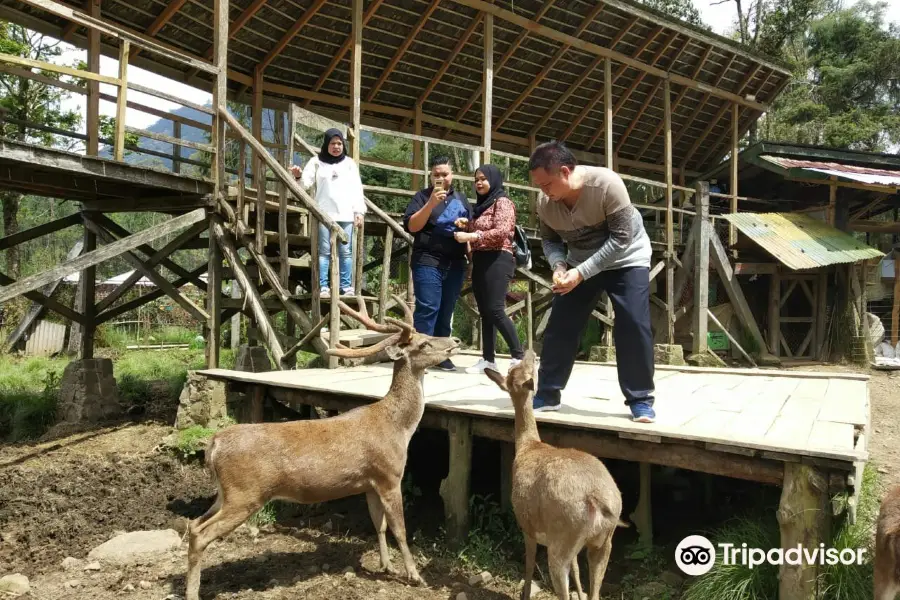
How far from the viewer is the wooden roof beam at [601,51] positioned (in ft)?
32.5

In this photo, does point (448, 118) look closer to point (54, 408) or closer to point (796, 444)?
point (54, 408)

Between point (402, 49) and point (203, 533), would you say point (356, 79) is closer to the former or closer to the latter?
point (402, 49)

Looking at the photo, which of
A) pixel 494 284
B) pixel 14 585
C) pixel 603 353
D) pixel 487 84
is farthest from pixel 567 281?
pixel 603 353

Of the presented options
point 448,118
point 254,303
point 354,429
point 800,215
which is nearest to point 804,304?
point 800,215

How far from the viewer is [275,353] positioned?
659 cm

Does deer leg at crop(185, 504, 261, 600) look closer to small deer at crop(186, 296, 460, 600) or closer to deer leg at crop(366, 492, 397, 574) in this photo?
small deer at crop(186, 296, 460, 600)

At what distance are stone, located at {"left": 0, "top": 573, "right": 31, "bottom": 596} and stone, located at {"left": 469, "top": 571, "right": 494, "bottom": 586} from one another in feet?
8.58

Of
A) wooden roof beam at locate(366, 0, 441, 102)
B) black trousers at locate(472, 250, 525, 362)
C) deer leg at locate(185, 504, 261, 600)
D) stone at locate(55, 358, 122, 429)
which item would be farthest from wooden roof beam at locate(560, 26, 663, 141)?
deer leg at locate(185, 504, 261, 600)

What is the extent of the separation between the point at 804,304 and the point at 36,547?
1564cm

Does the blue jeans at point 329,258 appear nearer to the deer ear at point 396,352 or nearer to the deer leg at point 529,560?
the deer ear at point 396,352

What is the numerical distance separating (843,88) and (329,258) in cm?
2847

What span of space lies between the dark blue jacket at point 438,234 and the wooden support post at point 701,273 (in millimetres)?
8692

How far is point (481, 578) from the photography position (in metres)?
4.07

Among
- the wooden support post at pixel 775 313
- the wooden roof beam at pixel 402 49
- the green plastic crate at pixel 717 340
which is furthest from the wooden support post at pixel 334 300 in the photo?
the wooden support post at pixel 775 313
